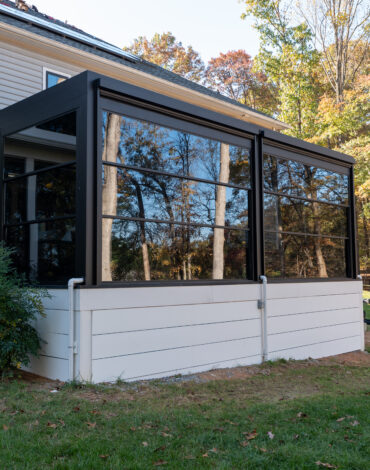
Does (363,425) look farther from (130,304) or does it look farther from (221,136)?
(221,136)

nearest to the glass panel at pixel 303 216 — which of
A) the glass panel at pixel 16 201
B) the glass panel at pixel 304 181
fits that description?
the glass panel at pixel 304 181

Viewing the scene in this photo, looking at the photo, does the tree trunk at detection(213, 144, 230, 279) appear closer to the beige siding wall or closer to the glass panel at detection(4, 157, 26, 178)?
the glass panel at detection(4, 157, 26, 178)

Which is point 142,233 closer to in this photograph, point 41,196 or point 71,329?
point 41,196

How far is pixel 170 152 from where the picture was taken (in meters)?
6.12

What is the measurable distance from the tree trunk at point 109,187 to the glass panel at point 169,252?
0.04 feet

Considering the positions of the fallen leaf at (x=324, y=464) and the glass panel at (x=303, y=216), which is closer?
the fallen leaf at (x=324, y=464)

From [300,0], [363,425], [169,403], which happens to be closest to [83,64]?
[169,403]

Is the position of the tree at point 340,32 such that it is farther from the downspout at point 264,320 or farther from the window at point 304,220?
the downspout at point 264,320

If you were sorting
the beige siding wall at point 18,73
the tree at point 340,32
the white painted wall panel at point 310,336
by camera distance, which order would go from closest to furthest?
the white painted wall panel at point 310,336 < the beige siding wall at point 18,73 < the tree at point 340,32

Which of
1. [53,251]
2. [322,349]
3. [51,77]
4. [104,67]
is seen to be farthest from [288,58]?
[53,251]

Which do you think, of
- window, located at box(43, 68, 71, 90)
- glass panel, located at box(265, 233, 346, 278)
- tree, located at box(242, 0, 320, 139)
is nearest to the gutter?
window, located at box(43, 68, 71, 90)

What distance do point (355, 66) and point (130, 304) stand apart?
720 inches

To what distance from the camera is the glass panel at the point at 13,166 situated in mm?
6129

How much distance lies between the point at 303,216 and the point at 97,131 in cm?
435
